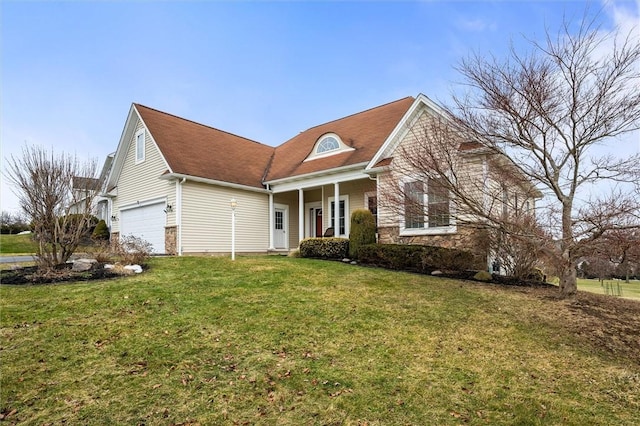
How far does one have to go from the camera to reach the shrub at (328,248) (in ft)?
44.1

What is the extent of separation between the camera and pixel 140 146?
56.2 ft

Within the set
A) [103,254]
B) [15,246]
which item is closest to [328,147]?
[103,254]

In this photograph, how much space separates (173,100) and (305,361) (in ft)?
80.4

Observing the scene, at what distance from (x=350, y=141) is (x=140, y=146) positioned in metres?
9.69

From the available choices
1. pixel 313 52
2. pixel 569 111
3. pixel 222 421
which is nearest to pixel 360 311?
pixel 222 421

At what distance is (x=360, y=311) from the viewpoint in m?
6.56

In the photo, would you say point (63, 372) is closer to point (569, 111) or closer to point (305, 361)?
point (305, 361)

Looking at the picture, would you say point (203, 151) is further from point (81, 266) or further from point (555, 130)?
point (555, 130)

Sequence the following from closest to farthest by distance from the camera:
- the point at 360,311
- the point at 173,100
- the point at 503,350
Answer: the point at 503,350 < the point at 360,311 < the point at 173,100

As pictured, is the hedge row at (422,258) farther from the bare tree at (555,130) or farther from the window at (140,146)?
the window at (140,146)

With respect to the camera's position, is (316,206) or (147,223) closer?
(147,223)

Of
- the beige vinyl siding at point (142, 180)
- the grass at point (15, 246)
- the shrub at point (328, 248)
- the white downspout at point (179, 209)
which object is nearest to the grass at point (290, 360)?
the shrub at point (328, 248)

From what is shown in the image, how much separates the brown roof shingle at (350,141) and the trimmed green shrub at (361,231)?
243cm

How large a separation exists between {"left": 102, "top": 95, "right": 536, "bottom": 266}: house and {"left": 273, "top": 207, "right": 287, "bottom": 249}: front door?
0.17 ft
